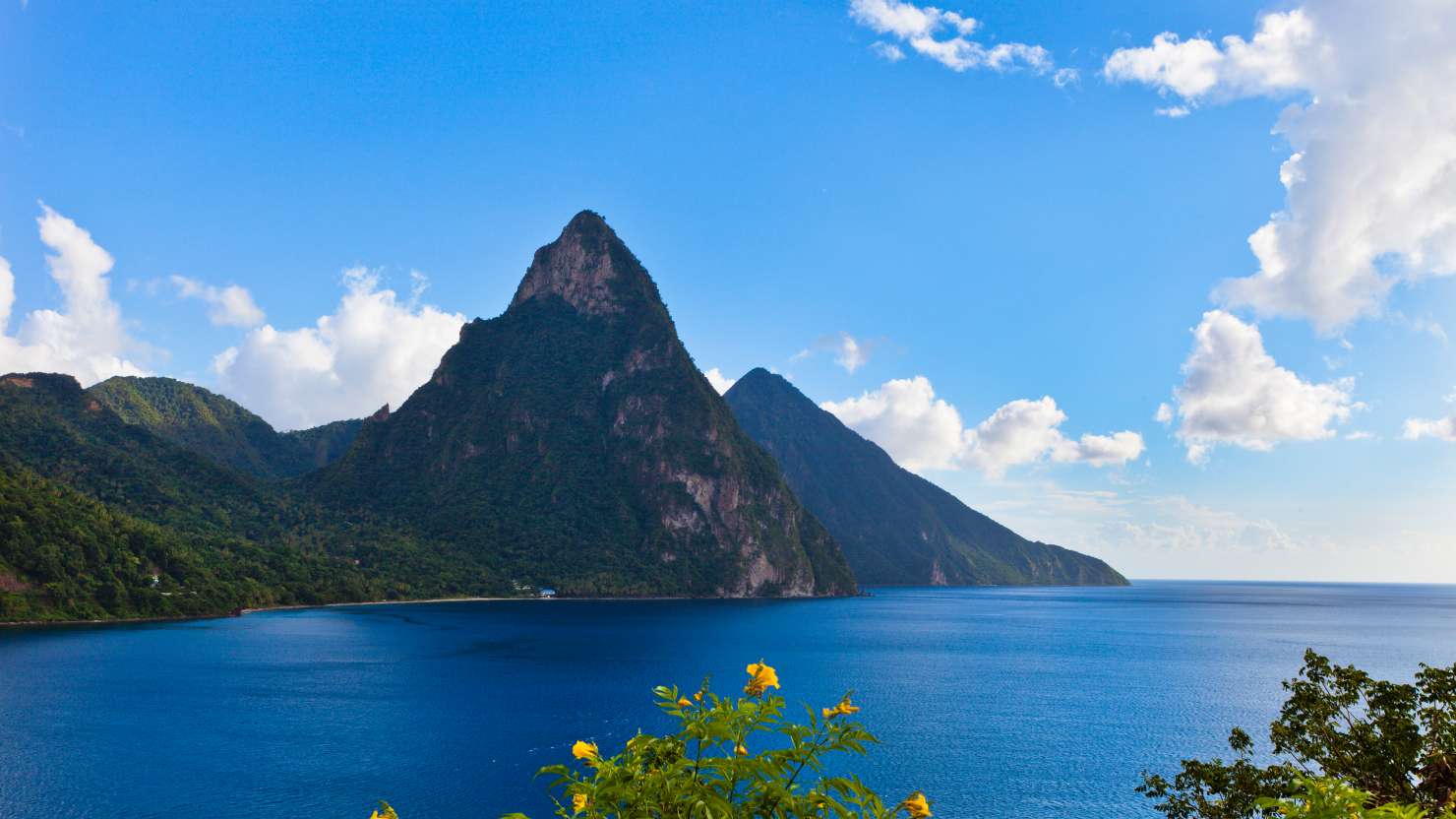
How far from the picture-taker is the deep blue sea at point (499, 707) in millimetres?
55062

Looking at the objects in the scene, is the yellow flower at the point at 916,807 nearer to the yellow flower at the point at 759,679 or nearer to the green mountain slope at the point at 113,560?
the yellow flower at the point at 759,679

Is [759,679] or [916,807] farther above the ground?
[759,679]

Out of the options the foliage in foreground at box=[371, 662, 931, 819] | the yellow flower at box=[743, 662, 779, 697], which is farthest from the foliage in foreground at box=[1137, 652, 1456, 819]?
the yellow flower at box=[743, 662, 779, 697]

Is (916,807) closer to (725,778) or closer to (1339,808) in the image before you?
(725,778)

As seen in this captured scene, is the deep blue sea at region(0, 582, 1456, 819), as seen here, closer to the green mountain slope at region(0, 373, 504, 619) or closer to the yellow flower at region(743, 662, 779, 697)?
the green mountain slope at region(0, 373, 504, 619)

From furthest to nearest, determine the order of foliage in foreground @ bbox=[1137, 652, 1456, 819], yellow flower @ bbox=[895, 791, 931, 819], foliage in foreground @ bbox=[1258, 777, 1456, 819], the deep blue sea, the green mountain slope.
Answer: the green mountain slope, the deep blue sea, foliage in foreground @ bbox=[1137, 652, 1456, 819], yellow flower @ bbox=[895, 791, 931, 819], foliage in foreground @ bbox=[1258, 777, 1456, 819]

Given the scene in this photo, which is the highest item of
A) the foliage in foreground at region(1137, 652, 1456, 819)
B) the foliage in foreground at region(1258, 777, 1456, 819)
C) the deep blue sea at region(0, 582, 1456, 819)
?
the foliage in foreground at region(1258, 777, 1456, 819)

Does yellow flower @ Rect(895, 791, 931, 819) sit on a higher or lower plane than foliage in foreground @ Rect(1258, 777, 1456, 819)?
lower

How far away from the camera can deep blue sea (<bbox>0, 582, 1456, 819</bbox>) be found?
55062 millimetres

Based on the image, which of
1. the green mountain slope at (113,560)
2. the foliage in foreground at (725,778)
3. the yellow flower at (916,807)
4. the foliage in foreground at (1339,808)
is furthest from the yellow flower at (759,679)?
the green mountain slope at (113,560)

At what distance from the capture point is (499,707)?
271ft

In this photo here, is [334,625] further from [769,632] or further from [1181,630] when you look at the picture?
[1181,630]

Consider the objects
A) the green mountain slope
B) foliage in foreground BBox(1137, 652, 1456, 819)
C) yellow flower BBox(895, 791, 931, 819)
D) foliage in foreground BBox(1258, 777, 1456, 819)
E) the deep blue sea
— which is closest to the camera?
foliage in foreground BBox(1258, 777, 1456, 819)

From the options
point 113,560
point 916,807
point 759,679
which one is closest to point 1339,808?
point 916,807
